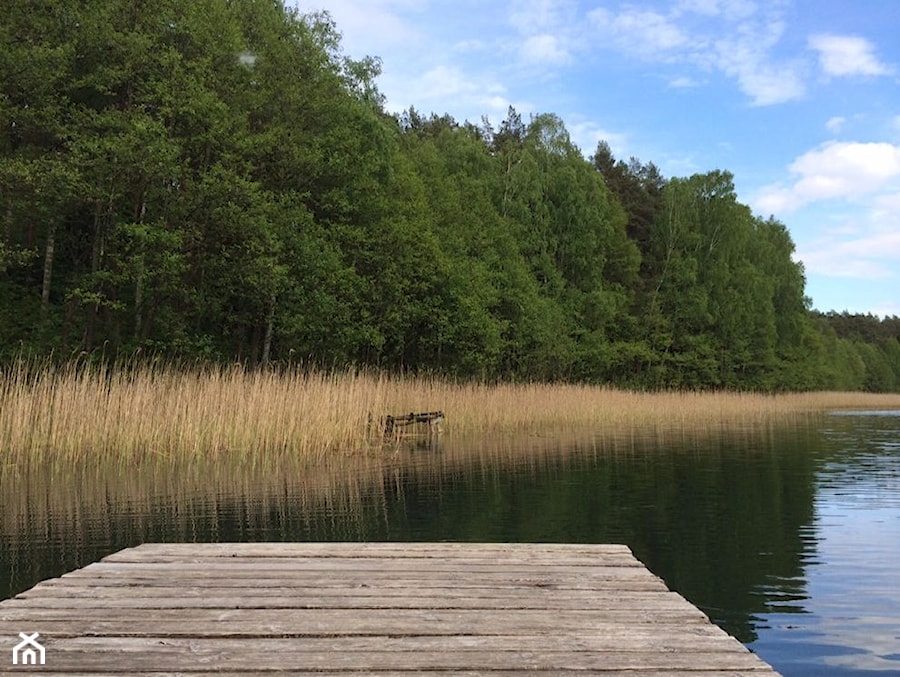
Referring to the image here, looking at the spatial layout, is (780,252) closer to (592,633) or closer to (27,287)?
(27,287)

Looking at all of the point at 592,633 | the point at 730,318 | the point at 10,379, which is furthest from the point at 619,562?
the point at 730,318

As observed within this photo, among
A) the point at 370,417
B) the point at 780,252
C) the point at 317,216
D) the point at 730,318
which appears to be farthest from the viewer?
the point at 780,252

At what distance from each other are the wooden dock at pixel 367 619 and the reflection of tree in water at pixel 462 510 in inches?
72.0

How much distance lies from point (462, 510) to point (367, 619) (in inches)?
238

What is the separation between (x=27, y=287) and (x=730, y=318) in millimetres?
44743

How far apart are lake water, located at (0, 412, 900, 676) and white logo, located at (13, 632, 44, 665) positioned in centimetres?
312

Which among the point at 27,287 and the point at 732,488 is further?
the point at 27,287

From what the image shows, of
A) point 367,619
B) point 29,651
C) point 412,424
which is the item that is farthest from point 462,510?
point 412,424

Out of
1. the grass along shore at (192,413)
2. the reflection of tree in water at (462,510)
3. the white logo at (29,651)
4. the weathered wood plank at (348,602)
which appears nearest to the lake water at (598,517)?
the reflection of tree in water at (462,510)

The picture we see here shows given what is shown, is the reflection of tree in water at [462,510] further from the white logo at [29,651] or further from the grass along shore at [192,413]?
the white logo at [29,651]

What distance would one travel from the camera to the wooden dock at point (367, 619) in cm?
274

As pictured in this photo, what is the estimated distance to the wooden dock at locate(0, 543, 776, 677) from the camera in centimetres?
274

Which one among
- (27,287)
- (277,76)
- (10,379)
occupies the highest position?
(277,76)

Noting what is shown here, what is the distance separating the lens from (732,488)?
38.1 feet
